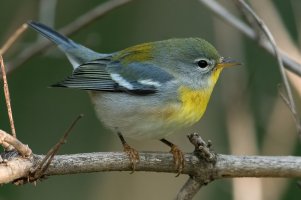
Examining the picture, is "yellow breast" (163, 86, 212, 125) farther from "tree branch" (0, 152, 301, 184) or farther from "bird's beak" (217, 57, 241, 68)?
"tree branch" (0, 152, 301, 184)

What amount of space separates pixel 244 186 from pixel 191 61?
1036mm

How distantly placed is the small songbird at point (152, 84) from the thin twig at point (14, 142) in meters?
0.91

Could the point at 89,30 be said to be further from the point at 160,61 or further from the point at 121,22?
the point at 160,61

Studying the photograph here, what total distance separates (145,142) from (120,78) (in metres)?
1.28

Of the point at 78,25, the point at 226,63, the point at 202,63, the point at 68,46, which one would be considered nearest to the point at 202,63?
the point at 202,63

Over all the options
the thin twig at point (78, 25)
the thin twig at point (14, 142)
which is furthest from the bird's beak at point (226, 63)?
the thin twig at point (14, 142)

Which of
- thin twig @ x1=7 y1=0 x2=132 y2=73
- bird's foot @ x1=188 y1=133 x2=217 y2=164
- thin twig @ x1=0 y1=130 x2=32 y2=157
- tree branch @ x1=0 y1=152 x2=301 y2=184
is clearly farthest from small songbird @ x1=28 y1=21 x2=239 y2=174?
thin twig @ x1=0 y1=130 x2=32 y2=157

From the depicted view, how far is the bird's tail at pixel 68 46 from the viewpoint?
4.76 m

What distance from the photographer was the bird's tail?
4.76 m

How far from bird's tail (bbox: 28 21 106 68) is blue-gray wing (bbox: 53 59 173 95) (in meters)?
0.36

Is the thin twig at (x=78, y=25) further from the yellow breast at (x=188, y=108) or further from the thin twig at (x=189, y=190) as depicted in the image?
the thin twig at (x=189, y=190)

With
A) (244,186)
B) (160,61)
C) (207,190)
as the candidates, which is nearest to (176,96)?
(160,61)

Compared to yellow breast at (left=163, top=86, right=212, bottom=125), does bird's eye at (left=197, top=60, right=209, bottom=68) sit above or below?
above

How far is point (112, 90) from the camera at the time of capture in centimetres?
424
